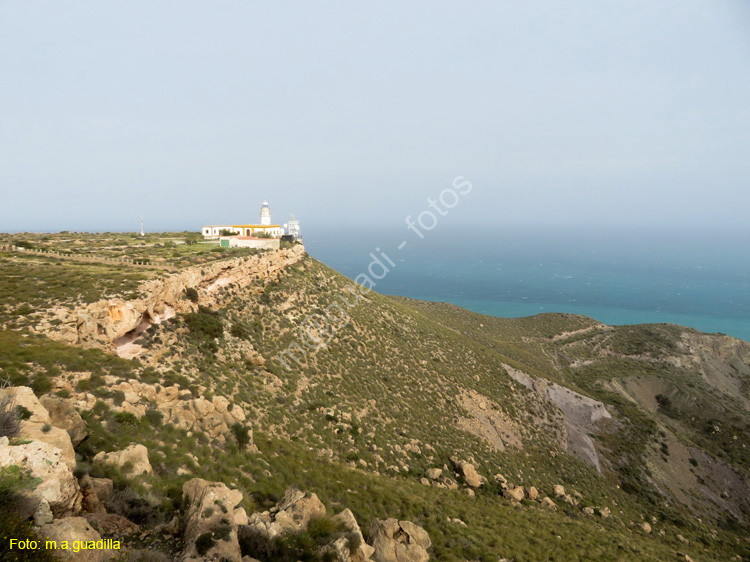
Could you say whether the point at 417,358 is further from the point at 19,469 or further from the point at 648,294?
the point at 648,294

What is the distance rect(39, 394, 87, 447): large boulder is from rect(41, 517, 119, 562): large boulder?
14.8 ft

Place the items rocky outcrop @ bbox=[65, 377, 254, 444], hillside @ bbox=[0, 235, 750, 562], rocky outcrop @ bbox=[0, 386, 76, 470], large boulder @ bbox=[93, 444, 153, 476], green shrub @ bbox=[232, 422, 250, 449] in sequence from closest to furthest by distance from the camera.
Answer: rocky outcrop @ bbox=[0, 386, 76, 470], large boulder @ bbox=[93, 444, 153, 476], hillside @ bbox=[0, 235, 750, 562], rocky outcrop @ bbox=[65, 377, 254, 444], green shrub @ bbox=[232, 422, 250, 449]

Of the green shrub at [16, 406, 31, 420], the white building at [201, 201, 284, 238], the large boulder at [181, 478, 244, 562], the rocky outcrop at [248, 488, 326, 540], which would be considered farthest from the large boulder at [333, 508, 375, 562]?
the white building at [201, 201, 284, 238]

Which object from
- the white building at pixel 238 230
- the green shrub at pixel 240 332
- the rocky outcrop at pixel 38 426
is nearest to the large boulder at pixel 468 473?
the green shrub at pixel 240 332

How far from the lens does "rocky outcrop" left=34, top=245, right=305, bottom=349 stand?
52.6 ft

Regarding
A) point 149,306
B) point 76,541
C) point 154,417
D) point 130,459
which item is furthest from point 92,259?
point 76,541

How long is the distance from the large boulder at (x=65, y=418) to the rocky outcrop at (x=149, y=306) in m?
7.88

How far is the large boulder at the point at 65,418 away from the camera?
364 inches

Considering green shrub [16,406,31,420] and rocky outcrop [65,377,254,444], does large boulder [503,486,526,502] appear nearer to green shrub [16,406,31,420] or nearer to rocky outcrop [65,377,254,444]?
rocky outcrop [65,377,254,444]

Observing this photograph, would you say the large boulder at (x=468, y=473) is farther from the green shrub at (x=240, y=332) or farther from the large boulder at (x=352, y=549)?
the green shrub at (x=240, y=332)

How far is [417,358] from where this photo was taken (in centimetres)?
3272

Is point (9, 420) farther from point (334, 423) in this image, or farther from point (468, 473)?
point (468, 473)

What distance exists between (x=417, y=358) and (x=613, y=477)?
20.1 m

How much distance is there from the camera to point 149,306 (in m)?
19.6
